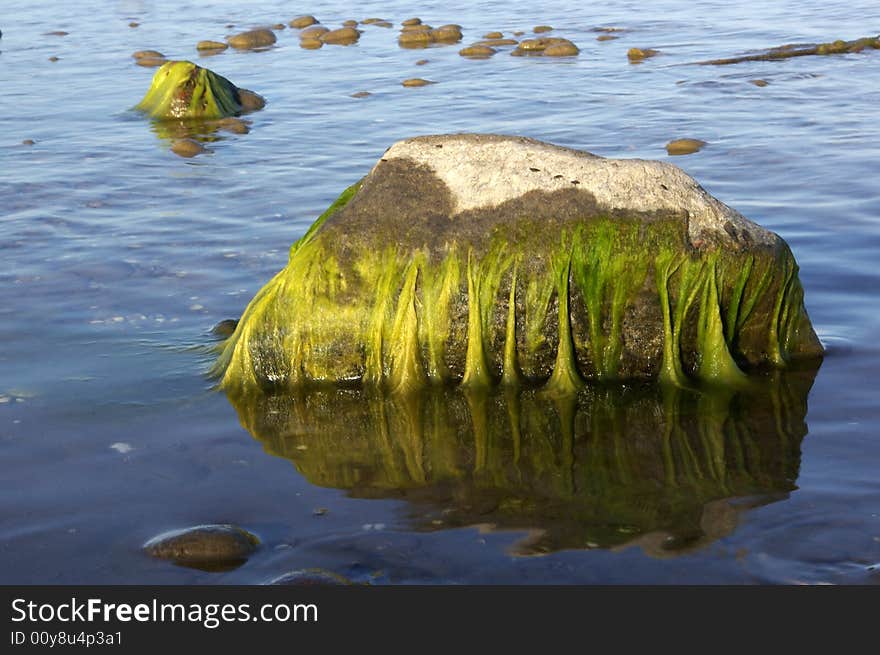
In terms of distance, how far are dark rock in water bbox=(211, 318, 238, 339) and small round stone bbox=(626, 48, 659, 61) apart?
10432mm

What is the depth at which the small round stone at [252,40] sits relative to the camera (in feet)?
61.9

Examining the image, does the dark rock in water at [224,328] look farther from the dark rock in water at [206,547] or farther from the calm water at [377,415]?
the dark rock in water at [206,547]

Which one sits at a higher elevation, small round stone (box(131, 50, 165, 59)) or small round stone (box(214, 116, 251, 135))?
small round stone (box(131, 50, 165, 59))

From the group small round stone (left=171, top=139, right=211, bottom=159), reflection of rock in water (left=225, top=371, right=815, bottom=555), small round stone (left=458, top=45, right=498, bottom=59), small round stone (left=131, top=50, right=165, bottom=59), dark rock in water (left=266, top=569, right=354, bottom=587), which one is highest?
small round stone (left=131, top=50, right=165, bottom=59)

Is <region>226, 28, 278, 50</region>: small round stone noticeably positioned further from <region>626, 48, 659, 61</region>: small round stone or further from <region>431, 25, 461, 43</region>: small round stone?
<region>626, 48, 659, 61</region>: small round stone

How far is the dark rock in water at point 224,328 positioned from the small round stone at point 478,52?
1092 centimetres

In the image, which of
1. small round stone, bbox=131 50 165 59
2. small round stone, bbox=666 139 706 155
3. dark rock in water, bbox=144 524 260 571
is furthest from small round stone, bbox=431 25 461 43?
dark rock in water, bbox=144 524 260 571

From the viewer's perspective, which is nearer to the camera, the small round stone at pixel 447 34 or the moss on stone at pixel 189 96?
the moss on stone at pixel 189 96

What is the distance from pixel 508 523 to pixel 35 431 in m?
2.36

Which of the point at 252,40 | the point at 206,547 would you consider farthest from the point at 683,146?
the point at 252,40

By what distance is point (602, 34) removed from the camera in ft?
61.0

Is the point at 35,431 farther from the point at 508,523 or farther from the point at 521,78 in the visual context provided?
the point at 521,78

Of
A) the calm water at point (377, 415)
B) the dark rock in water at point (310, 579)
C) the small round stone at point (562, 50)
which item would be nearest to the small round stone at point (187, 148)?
the calm water at point (377, 415)

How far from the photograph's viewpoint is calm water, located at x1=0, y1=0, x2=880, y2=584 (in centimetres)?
442
